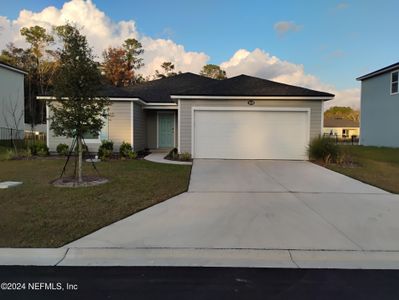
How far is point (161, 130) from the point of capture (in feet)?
65.3

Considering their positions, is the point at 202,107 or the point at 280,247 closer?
the point at 280,247

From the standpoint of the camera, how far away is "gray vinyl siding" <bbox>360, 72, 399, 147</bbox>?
22.1 metres

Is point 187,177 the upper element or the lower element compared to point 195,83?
lower

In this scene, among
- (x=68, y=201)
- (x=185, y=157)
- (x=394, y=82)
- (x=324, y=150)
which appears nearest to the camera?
(x=68, y=201)

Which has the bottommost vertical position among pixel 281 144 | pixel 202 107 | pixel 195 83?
pixel 281 144

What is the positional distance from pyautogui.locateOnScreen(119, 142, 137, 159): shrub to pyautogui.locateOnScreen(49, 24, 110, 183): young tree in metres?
6.19

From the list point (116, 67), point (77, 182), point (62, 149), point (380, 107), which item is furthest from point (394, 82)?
point (116, 67)

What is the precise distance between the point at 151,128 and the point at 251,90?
7.17 meters

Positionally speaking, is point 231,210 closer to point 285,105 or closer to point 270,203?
point 270,203

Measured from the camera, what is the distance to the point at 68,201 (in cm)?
712

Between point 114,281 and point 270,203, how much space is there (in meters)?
4.40

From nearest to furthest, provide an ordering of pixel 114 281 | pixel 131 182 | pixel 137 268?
pixel 114 281, pixel 137 268, pixel 131 182

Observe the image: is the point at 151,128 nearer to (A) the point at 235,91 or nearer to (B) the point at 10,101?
(A) the point at 235,91

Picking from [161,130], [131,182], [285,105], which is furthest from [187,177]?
[161,130]
